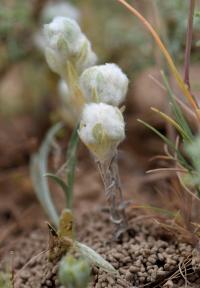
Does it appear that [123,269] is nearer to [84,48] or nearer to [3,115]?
[84,48]

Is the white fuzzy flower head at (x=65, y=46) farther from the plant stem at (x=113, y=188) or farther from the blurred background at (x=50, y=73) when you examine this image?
the blurred background at (x=50, y=73)

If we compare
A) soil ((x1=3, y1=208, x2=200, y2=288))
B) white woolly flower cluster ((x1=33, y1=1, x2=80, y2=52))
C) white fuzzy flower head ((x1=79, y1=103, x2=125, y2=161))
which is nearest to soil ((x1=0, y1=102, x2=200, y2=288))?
soil ((x1=3, y1=208, x2=200, y2=288))

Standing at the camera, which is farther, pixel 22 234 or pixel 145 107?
pixel 145 107

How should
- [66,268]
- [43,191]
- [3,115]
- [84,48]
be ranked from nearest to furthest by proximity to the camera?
[66,268] < [84,48] < [43,191] < [3,115]

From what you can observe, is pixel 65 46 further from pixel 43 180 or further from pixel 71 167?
pixel 43 180

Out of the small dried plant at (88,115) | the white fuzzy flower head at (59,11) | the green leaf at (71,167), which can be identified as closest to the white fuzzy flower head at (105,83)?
the small dried plant at (88,115)

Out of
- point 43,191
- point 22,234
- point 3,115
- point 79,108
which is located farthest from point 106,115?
point 3,115

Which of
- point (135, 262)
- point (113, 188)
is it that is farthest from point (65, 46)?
point (135, 262)
